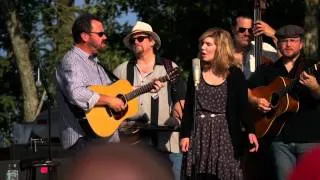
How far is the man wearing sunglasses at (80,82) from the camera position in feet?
18.2

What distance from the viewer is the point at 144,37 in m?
6.44

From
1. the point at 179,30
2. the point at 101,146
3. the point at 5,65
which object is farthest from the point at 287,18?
the point at 101,146

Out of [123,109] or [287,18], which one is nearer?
[123,109]

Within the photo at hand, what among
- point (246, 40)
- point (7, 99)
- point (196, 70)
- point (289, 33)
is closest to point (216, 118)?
point (196, 70)

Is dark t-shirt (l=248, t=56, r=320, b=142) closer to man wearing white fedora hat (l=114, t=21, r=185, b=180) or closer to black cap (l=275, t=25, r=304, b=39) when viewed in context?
black cap (l=275, t=25, r=304, b=39)

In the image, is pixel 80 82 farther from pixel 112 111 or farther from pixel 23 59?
pixel 23 59

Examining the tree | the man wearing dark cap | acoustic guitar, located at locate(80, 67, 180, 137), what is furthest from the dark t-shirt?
the tree

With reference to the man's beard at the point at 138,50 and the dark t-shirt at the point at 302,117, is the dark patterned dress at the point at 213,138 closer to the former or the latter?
the dark t-shirt at the point at 302,117

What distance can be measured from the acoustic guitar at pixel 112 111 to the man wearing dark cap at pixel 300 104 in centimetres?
84

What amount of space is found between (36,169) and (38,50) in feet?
38.6

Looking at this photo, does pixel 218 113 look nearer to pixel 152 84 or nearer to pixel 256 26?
pixel 152 84

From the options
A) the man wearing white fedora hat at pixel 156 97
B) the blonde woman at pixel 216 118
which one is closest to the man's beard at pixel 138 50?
the man wearing white fedora hat at pixel 156 97

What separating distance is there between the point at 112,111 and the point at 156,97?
1.87 feet

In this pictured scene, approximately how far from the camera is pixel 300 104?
237 inches
